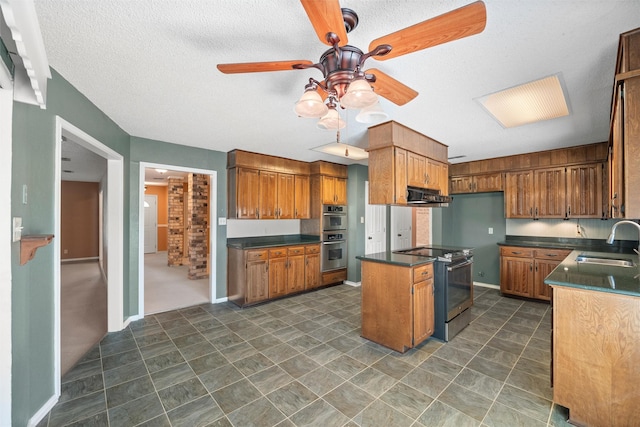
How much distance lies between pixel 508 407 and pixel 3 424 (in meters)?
3.11

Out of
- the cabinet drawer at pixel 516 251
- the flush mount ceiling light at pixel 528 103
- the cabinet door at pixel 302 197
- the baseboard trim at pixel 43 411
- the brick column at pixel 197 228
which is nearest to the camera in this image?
the baseboard trim at pixel 43 411

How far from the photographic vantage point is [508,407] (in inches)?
78.1

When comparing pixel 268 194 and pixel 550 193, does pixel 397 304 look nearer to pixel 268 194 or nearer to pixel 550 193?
pixel 268 194

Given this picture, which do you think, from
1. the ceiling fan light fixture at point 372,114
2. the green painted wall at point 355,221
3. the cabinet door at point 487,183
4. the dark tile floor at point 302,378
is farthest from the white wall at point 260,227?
the cabinet door at point 487,183

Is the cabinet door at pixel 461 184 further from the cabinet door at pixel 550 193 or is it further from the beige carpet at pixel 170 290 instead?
the beige carpet at pixel 170 290

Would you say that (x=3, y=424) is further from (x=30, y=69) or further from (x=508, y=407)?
(x=508, y=407)

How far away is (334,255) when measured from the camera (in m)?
5.31

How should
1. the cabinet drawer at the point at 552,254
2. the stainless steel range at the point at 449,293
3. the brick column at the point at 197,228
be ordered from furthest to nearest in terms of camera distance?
the brick column at the point at 197,228
the cabinet drawer at the point at 552,254
the stainless steel range at the point at 449,293

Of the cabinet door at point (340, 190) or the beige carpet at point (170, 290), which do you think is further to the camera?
the cabinet door at point (340, 190)

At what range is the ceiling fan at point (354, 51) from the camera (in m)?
1.08

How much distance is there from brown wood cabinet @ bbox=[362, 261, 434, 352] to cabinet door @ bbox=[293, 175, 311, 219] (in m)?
2.29

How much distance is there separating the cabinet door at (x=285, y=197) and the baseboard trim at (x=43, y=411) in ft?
10.9

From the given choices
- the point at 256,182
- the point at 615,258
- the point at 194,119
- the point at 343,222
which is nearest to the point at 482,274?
the point at 615,258

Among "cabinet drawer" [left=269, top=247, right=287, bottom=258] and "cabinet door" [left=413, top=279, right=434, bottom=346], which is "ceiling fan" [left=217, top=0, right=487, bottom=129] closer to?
"cabinet door" [left=413, top=279, right=434, bottom=346]
